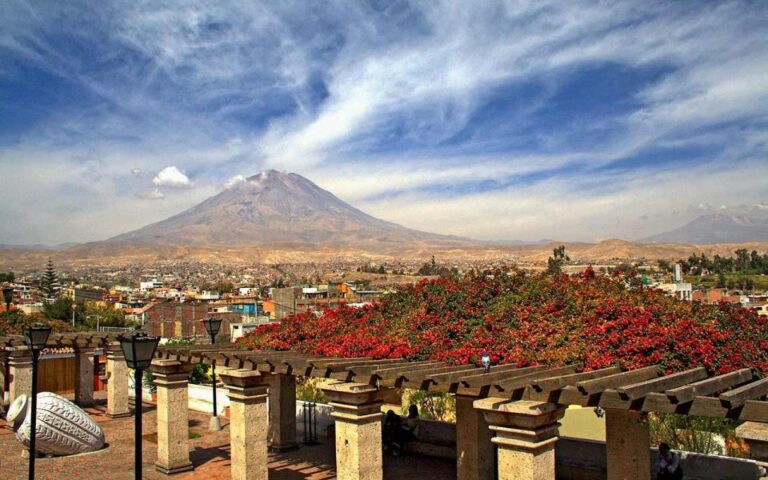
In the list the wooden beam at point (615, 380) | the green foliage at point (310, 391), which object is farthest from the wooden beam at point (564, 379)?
the green foliage at point (310, 391)

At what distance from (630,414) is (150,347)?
576 cm

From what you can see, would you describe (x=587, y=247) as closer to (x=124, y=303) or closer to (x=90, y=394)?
(x=124, y=303)

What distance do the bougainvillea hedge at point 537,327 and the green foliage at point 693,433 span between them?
2453 millimetres

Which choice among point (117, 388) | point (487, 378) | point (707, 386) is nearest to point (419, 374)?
point (487, 378)

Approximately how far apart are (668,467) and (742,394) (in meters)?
3.84

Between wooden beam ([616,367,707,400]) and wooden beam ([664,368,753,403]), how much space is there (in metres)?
0.17

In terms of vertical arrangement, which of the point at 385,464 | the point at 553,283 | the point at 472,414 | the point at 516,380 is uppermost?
the point at 553,283

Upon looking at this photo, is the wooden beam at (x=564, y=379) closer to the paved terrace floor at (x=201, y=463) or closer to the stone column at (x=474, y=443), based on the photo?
the stone column at (x=474, y=443)

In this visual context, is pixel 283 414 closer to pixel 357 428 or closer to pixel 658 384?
pixel 357 428

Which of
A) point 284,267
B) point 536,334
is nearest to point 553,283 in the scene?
point 536,334

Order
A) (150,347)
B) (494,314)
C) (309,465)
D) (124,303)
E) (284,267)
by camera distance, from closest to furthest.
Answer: (150,347) → (494,314) → (309,465) → (124,303) → (284,267)

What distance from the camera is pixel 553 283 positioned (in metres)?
10.9

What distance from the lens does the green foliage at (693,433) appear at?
10.7 metres

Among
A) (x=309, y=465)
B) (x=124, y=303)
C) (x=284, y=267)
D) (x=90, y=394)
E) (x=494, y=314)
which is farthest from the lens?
(x=284, y=267)
